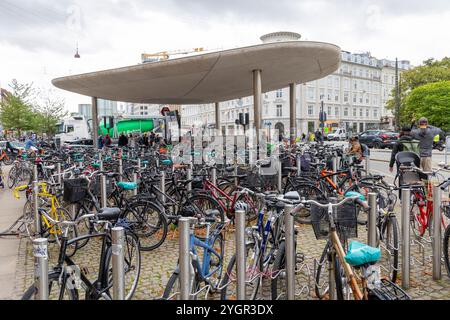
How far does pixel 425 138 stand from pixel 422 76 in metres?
45.7

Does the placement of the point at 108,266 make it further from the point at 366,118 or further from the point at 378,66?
the point at 378,66

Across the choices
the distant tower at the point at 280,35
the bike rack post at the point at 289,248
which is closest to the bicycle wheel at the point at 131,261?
the bike rack post at the point at 289,248

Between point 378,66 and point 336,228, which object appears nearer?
point 336,228

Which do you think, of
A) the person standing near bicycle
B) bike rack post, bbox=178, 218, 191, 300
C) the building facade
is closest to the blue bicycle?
bike rack post, bbox=178, 218, 191, 300

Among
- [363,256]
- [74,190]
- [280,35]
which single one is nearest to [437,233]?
[363,256]

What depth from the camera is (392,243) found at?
411cm

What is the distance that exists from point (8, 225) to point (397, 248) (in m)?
6.79

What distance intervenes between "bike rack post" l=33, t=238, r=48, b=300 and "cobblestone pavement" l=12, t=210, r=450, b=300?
1.58 metres

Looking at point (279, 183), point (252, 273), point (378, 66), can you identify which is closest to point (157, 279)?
point (252, 273)

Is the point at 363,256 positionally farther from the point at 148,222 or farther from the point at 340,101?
the point at 340,101

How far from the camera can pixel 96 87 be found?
55.9 ft

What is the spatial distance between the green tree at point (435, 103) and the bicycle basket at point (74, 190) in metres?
39.8

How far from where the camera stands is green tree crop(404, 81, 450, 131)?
38438 mm

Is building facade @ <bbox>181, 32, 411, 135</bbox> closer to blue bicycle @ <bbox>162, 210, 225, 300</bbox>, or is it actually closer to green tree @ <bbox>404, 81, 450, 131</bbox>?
green tree @ <bbox>404, 81, 450, 131</bbox>
